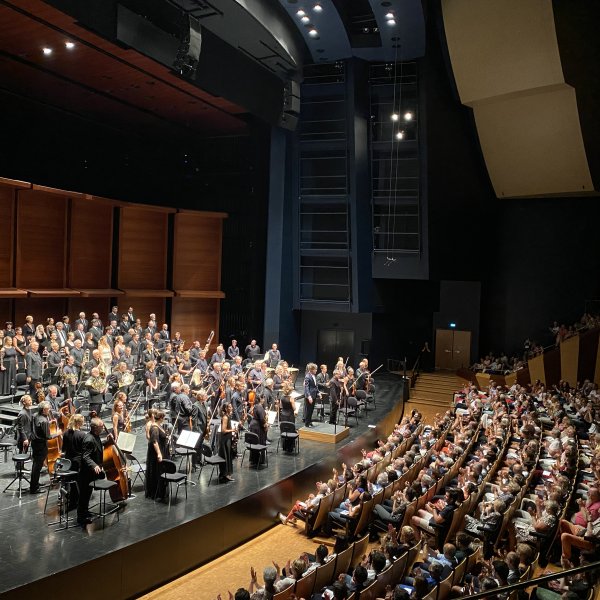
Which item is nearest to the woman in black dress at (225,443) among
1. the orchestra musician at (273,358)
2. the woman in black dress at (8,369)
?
the woman in black dress at (8,369)

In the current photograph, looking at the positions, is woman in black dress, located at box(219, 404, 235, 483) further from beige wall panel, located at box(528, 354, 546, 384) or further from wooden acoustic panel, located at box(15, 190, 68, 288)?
beige wall panel, located at box(528, 354, 546, 384)

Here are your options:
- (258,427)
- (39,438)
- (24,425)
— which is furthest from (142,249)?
(39,438)

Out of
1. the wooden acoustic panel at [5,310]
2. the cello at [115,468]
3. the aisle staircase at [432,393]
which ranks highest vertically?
the wooden acoustic panel at [5,310]

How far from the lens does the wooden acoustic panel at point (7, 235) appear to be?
15781 millimetres

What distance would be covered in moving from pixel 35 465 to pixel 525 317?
56.9 feet

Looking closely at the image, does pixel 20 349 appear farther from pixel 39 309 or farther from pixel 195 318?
pixel 195 318

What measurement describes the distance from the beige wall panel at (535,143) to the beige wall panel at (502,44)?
2.34 ft

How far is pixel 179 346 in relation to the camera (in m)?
15.5

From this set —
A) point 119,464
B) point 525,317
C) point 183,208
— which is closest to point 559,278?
point 525,317

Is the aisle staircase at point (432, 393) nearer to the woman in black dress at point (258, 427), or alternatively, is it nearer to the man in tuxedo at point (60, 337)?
the woman in black dress at point (258, 427)

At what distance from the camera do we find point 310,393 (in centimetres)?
1341

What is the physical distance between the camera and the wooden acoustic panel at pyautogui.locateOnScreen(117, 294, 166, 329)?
19.4 metres

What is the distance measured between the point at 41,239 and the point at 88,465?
1086 cm

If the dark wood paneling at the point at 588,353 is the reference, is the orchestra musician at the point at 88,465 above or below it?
below
